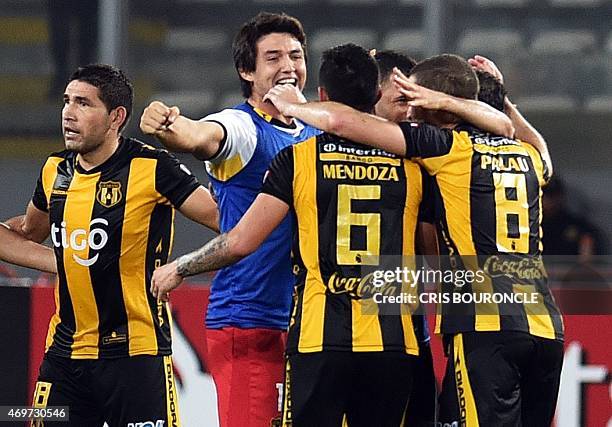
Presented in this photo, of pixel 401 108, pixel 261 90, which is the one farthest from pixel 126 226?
pixel 401 108

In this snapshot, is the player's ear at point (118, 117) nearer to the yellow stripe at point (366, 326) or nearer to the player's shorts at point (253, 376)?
the player's shorts at point (253, 376)

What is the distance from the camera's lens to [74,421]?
5227 mm

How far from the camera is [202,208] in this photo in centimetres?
542

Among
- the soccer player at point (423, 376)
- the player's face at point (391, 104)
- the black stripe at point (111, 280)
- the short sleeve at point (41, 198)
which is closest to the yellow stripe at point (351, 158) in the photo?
the soccer player at point (423, 376)

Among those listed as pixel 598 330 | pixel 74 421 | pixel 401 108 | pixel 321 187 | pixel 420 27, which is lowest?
pixel 74 421

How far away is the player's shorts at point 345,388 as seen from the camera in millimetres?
4844

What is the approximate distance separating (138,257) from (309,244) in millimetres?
865

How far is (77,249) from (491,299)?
1.68m

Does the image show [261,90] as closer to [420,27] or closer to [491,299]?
[491,299]

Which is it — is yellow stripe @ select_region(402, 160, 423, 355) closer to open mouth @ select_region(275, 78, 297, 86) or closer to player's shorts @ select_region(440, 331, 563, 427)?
player's shorts @ select_region(440, 331, 563, 427)

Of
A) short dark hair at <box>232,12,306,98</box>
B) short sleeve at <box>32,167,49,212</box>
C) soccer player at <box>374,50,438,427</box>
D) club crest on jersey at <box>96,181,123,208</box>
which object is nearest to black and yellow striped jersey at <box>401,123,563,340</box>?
soccer player at <box>374,50,438,427</box>

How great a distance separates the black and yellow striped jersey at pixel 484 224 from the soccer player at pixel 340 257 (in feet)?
0.45

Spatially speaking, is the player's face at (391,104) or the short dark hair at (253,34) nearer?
the short dark hair at (253,34)

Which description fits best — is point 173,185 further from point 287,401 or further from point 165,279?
point 287,401
